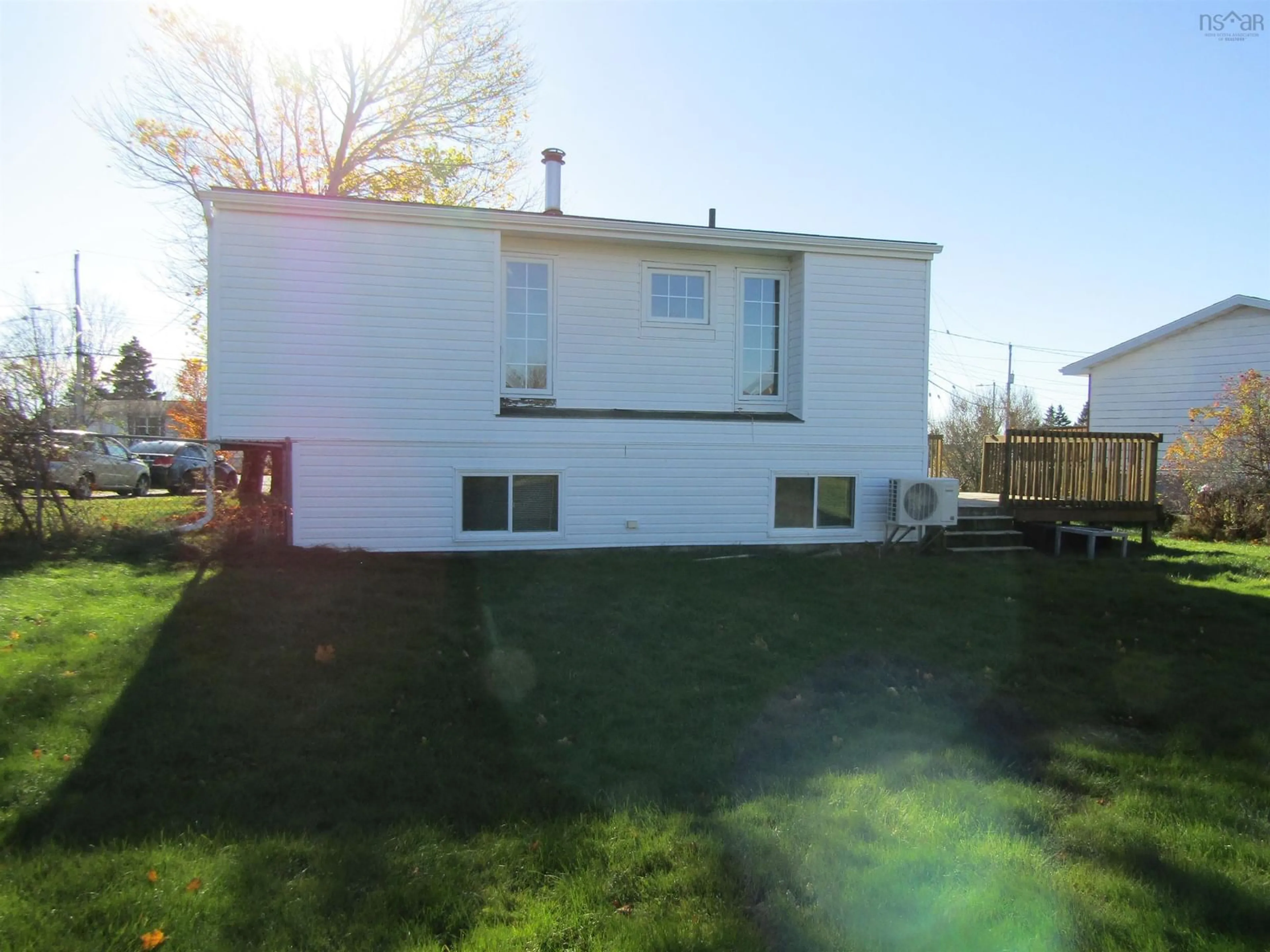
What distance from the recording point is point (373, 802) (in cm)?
392

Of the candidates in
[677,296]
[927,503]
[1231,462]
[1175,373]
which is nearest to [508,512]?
[677,296]

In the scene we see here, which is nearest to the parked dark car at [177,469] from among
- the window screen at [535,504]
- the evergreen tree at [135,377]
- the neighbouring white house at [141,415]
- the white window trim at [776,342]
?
the neighbouring white house at [141,415]

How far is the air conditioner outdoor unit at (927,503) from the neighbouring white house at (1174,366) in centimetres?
945

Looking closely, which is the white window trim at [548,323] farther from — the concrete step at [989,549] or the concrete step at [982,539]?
the concrete step at [989,549]

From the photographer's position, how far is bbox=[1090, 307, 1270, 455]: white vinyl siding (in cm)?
1741

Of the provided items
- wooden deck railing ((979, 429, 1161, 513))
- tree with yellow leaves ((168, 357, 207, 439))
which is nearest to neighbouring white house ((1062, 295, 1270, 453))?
wooden deck railing ((979, 429, 1161, 513))

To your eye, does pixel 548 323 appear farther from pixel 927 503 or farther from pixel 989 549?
pixel 989 549

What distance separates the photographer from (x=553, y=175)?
12086mm

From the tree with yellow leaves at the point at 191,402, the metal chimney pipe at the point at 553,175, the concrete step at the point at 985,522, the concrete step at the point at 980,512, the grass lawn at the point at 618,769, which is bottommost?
the grass lawn at the point at 618,769

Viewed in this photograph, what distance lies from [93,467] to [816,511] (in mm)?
15088

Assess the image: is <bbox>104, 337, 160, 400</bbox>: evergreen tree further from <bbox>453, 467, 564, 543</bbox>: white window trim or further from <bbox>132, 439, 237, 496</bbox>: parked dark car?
<bbox>453, 467, 564, 543</bbox>: white window trim

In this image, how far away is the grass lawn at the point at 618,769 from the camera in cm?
295

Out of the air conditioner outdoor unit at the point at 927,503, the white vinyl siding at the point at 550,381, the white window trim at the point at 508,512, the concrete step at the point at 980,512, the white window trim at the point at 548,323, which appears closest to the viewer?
the white vinyl siding at the point at 550,381

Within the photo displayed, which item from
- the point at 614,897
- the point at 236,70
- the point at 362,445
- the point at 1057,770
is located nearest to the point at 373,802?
the point at 614,897
